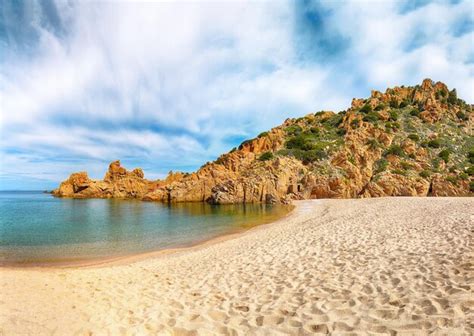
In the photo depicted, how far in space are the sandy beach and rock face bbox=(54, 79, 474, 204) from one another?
35.7 m

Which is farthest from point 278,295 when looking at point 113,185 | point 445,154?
point 113,185

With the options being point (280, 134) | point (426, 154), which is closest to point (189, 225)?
point (280, 134)

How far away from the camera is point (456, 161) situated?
50.0 m

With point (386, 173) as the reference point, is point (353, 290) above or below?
below

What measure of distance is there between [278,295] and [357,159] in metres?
50.4

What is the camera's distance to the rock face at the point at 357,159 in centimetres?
4622

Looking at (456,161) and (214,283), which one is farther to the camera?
(456,161)

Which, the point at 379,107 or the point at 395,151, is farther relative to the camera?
the point at 379,107

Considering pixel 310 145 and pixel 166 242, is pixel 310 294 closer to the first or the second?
pixel 166 242

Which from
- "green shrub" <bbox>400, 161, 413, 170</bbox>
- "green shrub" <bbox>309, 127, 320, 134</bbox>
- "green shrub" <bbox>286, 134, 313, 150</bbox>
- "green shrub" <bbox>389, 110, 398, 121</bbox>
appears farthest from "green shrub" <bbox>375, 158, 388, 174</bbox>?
"green shrub" <bbox>389, 110, 398, 121</bbox>

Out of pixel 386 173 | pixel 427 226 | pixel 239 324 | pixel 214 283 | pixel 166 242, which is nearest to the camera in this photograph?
pixel 239 324

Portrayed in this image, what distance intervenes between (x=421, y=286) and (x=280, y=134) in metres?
59.1

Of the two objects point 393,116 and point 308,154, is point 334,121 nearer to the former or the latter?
point 393,116

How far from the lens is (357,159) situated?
52.2m
